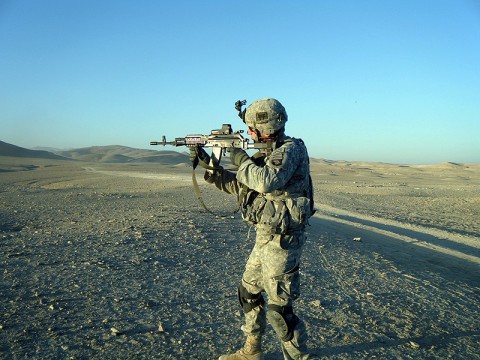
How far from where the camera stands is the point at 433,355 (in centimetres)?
386

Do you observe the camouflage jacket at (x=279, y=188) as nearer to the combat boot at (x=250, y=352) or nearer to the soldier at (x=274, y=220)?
the soldier at (x=274, y=220)

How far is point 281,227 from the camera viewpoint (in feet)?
10.7

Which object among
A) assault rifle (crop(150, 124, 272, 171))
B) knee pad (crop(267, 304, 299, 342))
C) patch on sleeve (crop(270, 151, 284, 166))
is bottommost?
knee pad (crop(267, 304, 299, 342))

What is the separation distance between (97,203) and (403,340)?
1073 centimetres

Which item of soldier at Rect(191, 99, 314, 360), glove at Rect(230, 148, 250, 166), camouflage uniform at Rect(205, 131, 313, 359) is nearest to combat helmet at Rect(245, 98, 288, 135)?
soldier at Rect(191, 99, 314, 360)

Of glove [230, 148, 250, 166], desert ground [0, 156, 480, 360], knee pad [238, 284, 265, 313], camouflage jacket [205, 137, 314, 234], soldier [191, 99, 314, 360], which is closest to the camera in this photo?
camouflage jacket [205, 137, 314, 234]

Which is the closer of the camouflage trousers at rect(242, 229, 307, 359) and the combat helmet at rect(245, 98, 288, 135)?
the camouflage trousers at rect(242, 229, 307, 359)

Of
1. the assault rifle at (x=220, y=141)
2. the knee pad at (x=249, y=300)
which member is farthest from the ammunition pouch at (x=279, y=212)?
the knee pad at (x=249, y=300)

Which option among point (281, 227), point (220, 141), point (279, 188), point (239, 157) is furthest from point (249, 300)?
point (220, 141)

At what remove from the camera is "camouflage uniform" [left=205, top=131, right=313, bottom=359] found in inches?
123

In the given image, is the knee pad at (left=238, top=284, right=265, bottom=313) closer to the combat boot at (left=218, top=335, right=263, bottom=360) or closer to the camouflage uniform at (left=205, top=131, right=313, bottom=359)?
the camouflage uniform at (left=205, top=131, right=313, bottom=359)

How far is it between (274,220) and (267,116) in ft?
3.14

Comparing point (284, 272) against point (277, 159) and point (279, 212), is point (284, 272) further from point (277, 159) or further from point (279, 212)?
point (277, 159)

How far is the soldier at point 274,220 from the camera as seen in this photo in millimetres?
3189
